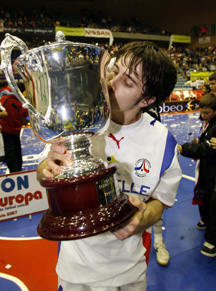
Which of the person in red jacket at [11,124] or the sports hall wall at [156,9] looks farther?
the sports hall wall at [156,9]

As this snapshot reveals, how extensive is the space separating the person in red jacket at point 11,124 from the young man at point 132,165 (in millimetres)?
3027

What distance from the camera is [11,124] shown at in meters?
3.89

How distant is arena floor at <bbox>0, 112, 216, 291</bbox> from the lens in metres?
2.12

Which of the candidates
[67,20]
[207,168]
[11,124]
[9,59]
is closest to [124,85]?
[9,59]

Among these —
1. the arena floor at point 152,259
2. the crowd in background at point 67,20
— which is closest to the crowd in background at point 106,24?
the crowd in background at point 67,20

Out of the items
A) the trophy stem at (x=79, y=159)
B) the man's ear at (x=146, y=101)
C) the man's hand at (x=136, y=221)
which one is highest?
the man's ear at (x=146, y=101)

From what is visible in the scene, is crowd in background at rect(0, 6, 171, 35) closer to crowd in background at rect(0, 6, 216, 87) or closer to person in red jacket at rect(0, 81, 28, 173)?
crowd in background at rect(0, 6, 216, 87)

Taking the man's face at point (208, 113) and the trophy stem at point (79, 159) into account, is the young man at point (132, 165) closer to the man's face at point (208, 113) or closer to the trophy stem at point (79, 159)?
the trophy stem at point (79, 159)

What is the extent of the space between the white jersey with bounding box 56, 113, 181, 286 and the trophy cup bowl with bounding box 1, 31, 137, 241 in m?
0.26

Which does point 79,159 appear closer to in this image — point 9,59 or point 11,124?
point 9,59

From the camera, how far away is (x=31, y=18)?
2033cm

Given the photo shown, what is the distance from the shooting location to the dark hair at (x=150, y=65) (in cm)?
99

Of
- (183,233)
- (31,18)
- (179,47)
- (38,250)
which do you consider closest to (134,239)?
(38,250)

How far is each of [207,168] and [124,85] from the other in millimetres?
1934
